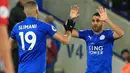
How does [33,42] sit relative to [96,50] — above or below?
above

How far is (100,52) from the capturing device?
7.99 metres

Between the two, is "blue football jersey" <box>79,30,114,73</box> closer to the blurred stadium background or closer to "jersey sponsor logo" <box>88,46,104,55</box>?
"jersey sponsor logo" <box>88,46,104,55</box>

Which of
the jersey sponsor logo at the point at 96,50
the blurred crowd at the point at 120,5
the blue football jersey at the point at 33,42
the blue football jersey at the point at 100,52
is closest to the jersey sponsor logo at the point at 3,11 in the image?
the blue football jersey at the point at 33,42

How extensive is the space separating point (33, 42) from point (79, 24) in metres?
6.92

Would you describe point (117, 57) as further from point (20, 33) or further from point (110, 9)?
point (20, 33)

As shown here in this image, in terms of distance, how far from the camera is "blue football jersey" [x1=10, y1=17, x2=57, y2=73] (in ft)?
21.5

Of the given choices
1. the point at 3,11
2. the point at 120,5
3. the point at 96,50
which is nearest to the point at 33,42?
the point at 96,50

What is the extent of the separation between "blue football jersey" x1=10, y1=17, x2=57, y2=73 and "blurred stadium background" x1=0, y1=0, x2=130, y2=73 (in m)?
6.02

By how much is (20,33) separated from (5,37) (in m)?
3.15

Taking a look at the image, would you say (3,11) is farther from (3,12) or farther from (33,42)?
(33,42)

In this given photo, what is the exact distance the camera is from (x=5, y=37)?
3494 millimetres

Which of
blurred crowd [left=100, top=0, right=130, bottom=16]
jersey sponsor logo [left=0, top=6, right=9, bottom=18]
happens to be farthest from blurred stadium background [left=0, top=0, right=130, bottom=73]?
jersey sponsor logo [left=0, top=6, right=9, bottom=18]

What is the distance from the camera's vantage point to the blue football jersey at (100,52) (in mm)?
7887

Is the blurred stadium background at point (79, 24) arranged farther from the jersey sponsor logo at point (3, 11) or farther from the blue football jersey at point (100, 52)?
the jersey sponsor logo at point (3, 11)
